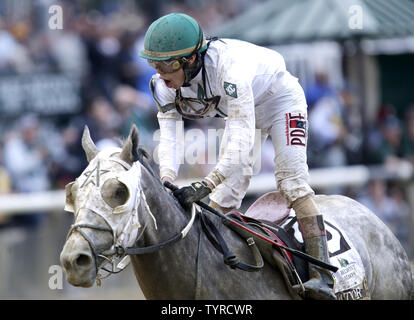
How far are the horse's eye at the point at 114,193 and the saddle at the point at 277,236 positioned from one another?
3.18ft

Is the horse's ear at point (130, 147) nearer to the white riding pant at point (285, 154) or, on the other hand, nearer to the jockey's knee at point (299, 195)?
the white riding pant at point (285, 154)

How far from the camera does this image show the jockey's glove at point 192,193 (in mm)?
5062

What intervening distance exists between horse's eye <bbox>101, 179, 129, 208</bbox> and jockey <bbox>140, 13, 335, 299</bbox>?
0.60 m

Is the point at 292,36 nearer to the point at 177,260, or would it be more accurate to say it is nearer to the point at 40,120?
the point at 40,120

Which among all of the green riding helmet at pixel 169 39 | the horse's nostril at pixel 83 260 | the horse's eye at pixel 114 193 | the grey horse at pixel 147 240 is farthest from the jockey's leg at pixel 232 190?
the horse's nostril at pixel 83 260

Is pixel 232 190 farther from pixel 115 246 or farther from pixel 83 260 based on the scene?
pixel 83 260

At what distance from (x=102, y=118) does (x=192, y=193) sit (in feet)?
20.7

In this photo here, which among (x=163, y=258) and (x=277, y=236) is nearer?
(x=163, y=258)

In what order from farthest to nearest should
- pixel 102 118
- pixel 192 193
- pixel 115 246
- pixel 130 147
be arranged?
pixel 102 118 → pixel 192 193 → pixel 130 147 → pixel 115 246

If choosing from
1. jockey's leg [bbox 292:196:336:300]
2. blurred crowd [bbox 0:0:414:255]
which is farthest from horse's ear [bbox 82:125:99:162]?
blurred crowd [bbox 0:0:414:255]

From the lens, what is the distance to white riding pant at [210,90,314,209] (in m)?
5.57

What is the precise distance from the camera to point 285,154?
559 cm

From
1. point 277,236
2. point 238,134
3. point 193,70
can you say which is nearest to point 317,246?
point 277,236
